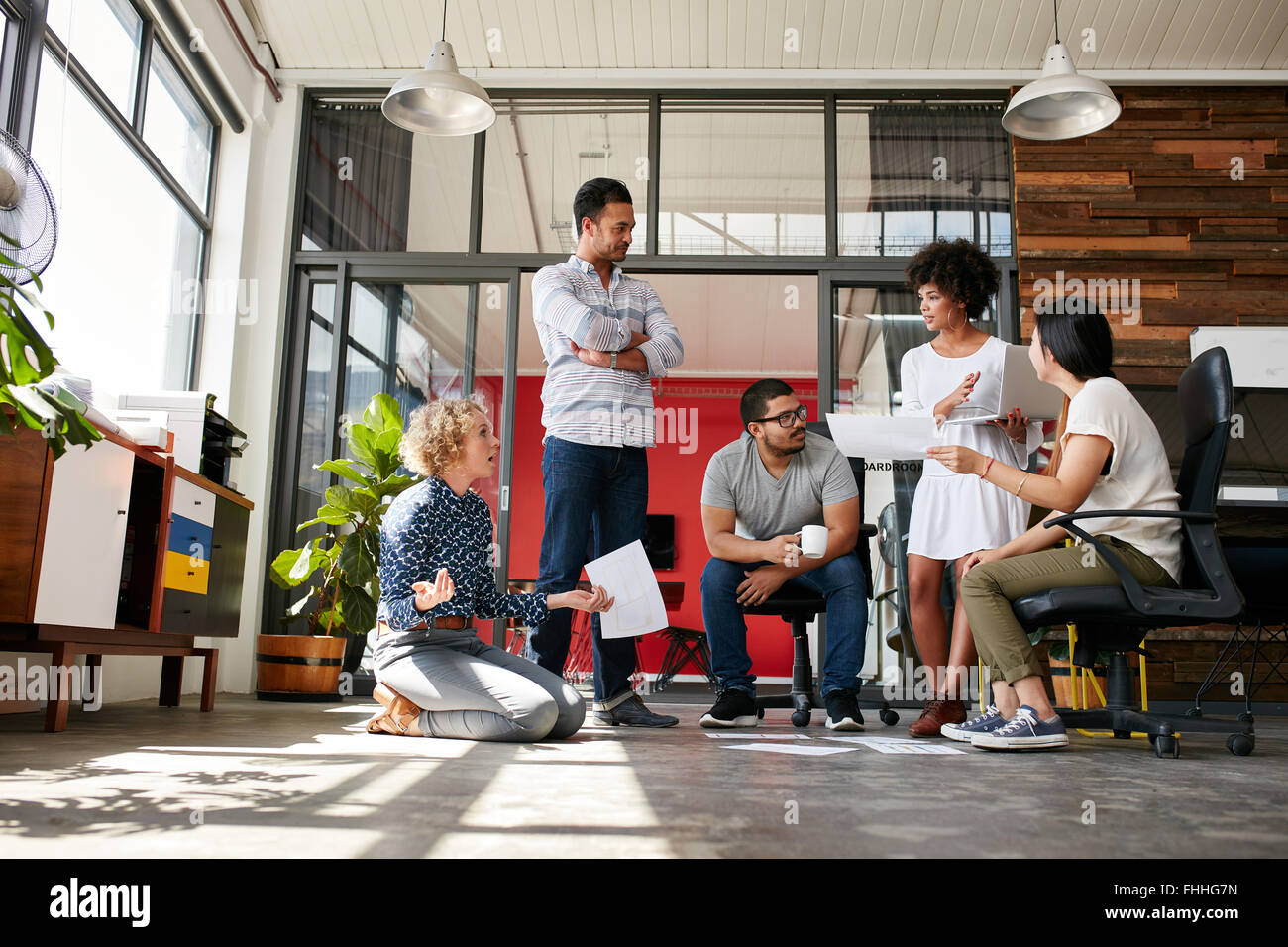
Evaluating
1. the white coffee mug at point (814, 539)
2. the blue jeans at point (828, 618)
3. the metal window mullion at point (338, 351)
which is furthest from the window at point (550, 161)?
the white coffee mug at point (814, 539)

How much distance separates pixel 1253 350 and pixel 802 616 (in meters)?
2.84

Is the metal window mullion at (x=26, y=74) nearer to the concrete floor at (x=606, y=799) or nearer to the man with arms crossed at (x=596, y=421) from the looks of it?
the man with arms crossed at (x=596, y=421)

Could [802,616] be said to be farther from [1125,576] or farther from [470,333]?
[470,333]

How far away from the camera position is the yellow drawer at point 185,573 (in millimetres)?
2994

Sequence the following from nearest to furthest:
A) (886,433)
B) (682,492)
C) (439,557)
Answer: (439,557)
(886,433)
(682,492)

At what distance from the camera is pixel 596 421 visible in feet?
9.09

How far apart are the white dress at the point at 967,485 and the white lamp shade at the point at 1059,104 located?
1.20 m

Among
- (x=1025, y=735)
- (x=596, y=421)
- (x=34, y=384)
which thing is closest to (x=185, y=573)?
(x=596, y=421)

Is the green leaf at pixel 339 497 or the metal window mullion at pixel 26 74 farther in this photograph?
the green leaf at pixel 339 497

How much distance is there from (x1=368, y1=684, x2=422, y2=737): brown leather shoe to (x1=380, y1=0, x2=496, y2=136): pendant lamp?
231 cm
